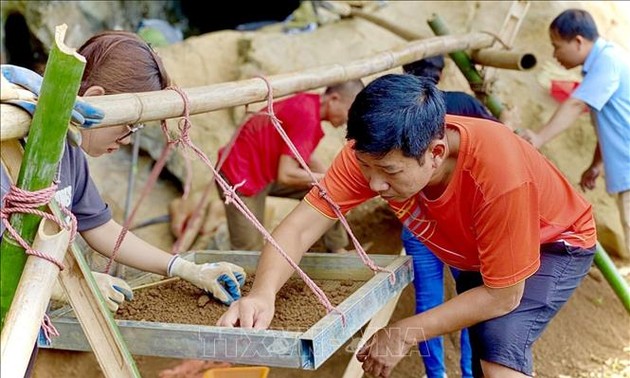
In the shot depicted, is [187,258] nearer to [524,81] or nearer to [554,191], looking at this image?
[554,191]

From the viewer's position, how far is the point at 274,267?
270 centimetres

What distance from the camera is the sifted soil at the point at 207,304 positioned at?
2.58m

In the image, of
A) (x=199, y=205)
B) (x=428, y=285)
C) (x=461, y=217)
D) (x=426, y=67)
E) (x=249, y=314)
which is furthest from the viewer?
(x=199, y=205)

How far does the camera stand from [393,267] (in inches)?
111

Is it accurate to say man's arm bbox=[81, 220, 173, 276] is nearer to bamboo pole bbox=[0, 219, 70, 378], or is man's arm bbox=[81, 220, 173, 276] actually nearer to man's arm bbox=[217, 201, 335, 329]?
man's arm bbox=[217, 201, 335, 329]

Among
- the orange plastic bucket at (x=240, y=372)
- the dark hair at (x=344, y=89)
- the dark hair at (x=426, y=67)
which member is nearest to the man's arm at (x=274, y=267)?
the orange plastic bucket at (x=240, y=372)

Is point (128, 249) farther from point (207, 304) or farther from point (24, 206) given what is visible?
point (24, 206)

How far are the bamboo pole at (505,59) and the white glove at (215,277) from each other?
2.31 metres

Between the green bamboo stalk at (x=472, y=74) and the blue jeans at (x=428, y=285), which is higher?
the green bamboo stalk at (x=472, y=74)

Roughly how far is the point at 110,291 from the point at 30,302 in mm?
917

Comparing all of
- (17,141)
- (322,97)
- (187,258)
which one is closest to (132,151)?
(322,97)

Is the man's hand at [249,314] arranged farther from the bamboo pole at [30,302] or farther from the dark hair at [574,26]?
the dark hair at [574,26]

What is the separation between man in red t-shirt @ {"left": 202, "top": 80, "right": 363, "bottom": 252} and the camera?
4.72 meters

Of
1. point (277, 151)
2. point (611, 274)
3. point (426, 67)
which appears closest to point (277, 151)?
point (277, 151)
